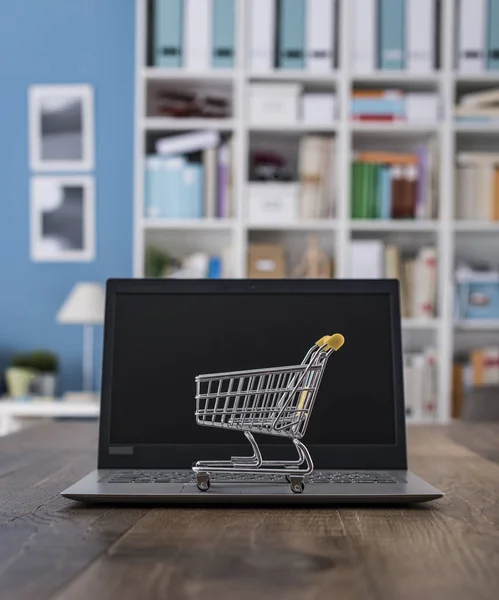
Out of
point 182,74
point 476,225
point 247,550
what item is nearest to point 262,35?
point 182,74

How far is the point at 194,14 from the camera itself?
342 cm

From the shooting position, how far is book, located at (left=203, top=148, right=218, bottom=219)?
11.2 ft

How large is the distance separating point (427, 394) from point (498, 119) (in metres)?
1.20

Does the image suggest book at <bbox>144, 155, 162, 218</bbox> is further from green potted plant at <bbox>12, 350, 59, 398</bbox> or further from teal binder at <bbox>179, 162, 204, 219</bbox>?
green potted plant at <bbox>12, 350, 59, 398</bbox>

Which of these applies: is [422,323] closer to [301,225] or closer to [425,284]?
[425,284]

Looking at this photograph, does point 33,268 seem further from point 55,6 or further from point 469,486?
point 469,486

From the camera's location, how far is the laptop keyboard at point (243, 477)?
39.4 inches

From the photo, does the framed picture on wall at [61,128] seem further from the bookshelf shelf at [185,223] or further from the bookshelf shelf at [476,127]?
the bookshelf shelf at [476,127]

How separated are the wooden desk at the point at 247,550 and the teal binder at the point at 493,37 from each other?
276 cm

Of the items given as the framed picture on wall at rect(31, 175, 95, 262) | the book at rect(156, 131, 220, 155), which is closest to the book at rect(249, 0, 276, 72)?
the book at rect(156, 131, 220, 155)

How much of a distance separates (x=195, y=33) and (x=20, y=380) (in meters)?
1.69

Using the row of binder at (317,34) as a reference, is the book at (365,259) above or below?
below

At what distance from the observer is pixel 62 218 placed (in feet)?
12.7

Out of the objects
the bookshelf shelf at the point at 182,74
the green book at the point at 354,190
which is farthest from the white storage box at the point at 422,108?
the bookshelf shelf at the point at 182,74
